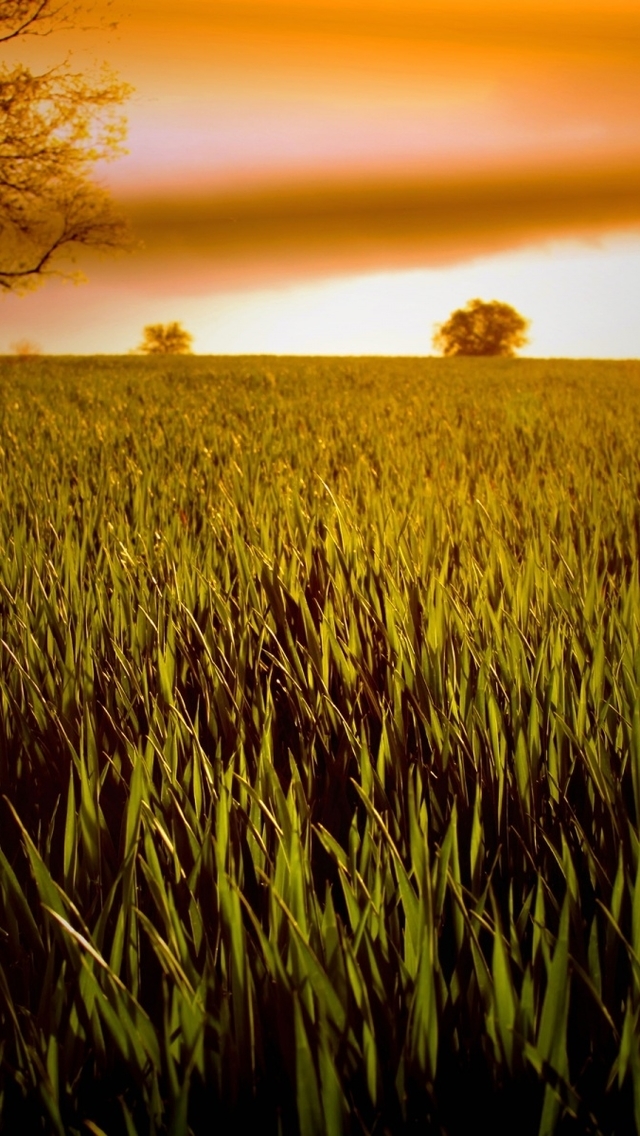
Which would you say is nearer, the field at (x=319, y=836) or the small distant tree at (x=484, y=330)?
the field at (x=319, y=836)

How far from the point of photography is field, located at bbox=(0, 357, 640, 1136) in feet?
2.09

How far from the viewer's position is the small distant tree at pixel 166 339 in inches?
2650

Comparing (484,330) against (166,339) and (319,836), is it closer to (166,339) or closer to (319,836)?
(166,339)

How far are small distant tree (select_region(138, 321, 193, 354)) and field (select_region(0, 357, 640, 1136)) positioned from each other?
67.4 metres

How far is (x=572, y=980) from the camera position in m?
0.75

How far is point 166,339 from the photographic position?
67.5m

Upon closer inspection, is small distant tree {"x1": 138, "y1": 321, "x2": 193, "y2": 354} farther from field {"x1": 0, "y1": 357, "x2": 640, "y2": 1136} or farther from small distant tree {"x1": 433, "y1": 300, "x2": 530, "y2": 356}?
field {"x1": 0, "y1": 357, "x2": 640, "y2": 1136}

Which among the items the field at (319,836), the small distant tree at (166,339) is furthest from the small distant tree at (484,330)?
the field at (319,836)

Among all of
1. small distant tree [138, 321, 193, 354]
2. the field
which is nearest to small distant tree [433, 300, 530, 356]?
small distant tree [138, 321, 193, 354]

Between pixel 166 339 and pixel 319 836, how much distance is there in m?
69.7

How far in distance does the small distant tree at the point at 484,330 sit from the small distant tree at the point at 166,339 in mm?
19052

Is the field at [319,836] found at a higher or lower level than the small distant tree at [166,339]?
lower

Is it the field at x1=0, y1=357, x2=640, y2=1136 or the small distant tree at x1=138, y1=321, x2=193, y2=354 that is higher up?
the small distant tree at x1=138, y1=321, x2=193, y2=354

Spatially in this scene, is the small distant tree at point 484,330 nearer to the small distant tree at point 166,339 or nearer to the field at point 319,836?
the small distant tree at point 166,339
